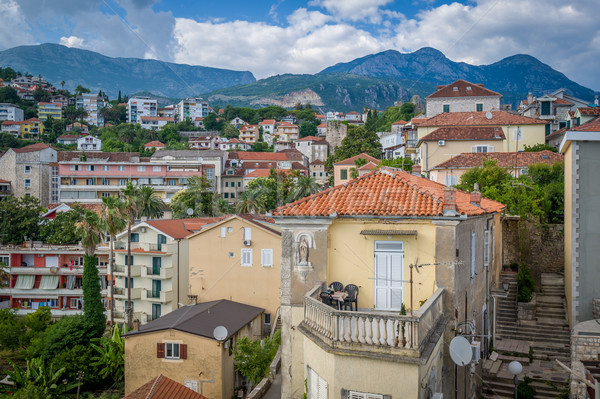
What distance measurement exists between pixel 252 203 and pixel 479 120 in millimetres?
29646

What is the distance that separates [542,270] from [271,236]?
1639 centimetres

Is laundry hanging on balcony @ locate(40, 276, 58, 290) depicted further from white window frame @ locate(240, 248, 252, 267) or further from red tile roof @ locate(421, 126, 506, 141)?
red tile roof @ locate(421, 126, 506, 141)

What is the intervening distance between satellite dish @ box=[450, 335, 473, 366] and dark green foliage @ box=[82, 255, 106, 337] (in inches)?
1192

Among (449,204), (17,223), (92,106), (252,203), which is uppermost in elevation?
(92,106)

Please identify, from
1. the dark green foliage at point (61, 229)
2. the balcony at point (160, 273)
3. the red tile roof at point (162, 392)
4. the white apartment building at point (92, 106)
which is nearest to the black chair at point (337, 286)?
the red tile roof at point (162, 392)

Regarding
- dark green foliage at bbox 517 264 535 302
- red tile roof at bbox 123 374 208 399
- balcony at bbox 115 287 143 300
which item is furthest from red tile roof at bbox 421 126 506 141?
red tile roof at bbox 123 374 208 399

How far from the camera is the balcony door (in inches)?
487

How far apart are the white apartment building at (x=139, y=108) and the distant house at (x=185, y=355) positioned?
505 feet

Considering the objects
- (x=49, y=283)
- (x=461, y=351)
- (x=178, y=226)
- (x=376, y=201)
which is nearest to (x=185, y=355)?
(x=376, y=201)

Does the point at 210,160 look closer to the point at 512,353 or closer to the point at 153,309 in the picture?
the point at 153,309

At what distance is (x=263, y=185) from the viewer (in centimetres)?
7562

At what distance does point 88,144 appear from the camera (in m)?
118

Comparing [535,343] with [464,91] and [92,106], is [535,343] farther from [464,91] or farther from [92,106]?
[92,106]

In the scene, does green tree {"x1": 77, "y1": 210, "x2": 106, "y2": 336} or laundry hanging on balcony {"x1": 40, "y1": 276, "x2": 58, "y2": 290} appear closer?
green tree {"x1": 77, "y1": 210, "x2": 106, "y2": 336}
